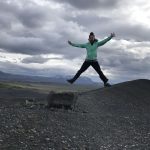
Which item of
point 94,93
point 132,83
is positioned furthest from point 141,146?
point 132,83

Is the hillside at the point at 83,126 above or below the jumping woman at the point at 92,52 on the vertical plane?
below

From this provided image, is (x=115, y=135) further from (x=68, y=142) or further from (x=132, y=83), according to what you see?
(x=132, y=83)

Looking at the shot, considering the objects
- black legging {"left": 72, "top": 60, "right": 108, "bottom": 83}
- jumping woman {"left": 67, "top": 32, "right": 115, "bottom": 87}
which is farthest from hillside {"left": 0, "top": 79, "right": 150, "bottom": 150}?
jumping woman {"left": 67, "top": 32, "right": 115, "bottom": 87}

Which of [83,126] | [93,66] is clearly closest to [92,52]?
[93,66]

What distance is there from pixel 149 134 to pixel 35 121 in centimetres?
649

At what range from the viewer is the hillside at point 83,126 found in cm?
1631

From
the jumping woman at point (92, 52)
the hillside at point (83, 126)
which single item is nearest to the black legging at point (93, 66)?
the jumping woman at point (92, 52)

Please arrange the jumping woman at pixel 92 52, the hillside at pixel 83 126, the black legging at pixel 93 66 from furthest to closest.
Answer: the black legging at pixel 93 66, the jumping woman at pixel 92 52, the hillside at pixel 83 126

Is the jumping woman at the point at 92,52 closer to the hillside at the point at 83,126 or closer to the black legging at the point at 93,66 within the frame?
the black legging at the point at 93,66

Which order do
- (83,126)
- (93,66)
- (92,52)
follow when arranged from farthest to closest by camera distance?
(93,66)
(92,52)
(83,126)

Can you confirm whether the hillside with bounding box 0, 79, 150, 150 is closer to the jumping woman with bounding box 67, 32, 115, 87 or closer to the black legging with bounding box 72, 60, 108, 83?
the black legging with bounding box 72, 60, 108, 83

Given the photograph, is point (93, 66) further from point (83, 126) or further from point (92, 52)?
point (83, 126)

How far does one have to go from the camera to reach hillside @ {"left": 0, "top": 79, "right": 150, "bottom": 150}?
16.3m

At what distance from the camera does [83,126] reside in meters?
20.5
